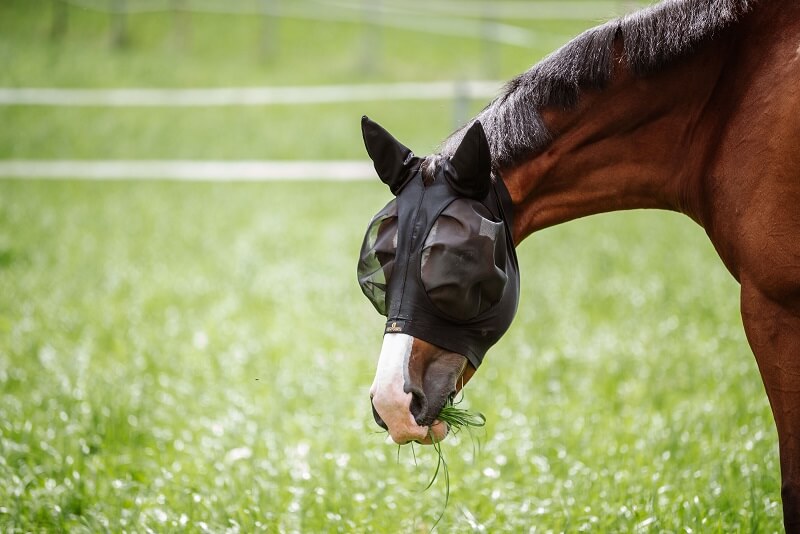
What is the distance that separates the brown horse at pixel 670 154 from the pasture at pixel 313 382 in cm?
95

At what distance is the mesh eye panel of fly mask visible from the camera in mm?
2246

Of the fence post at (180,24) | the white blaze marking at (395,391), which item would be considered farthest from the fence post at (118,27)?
the white blaze marking at (395,391)

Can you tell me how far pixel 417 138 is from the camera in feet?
43.1

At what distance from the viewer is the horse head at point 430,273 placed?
2.24 meters

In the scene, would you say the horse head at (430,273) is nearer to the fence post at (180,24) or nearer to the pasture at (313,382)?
the pasture at (313,382)

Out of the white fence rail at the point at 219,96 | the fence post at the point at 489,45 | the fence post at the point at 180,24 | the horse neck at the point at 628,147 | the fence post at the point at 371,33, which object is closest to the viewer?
the horse neck at the point at 628,147

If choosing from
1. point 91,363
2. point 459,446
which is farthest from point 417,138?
point 459,446

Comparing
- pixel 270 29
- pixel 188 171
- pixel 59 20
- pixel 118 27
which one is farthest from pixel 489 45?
pixel 188 171

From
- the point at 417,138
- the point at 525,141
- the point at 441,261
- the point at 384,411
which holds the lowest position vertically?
the point at 384,411

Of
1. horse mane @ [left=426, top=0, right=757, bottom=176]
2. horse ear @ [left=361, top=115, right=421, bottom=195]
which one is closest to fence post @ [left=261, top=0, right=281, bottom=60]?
horse mane @ [left=426, top=0, right=757, bottom=176]

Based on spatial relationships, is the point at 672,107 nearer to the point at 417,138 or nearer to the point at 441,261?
the point at 441,261

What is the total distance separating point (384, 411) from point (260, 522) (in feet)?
3.75

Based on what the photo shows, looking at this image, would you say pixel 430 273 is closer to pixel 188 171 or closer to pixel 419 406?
pixel 419 406

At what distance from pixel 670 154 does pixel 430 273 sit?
2.80 ft
